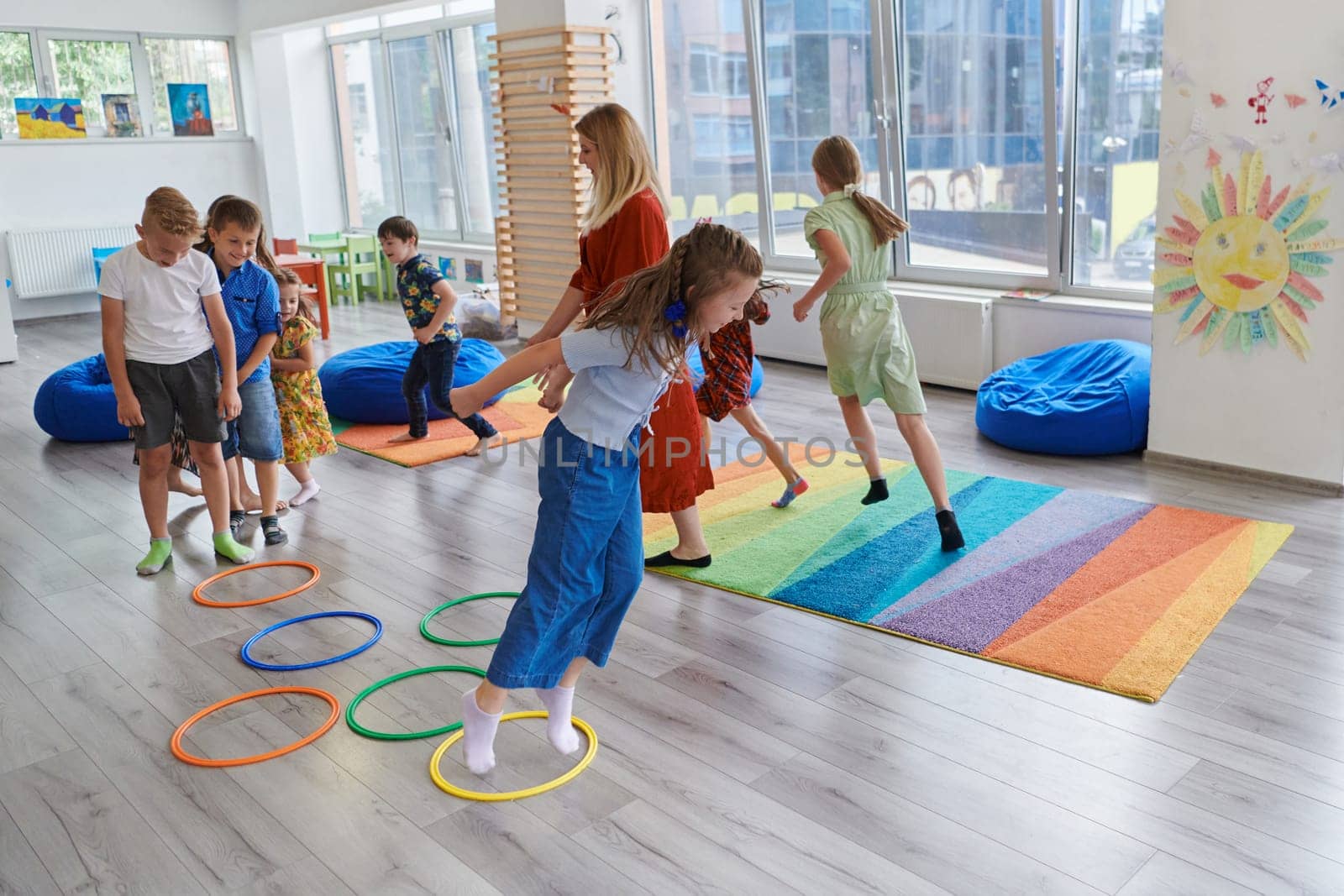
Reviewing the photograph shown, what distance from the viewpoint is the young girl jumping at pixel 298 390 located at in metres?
4.52

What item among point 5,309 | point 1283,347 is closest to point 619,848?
point 1283,347

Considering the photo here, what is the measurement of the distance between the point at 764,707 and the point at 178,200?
7.83 feet

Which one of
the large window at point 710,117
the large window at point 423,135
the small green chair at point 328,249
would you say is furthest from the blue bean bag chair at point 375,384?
the large window at point 423,135

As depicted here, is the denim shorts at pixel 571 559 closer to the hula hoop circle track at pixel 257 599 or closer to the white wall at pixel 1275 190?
the hula hoop circle track at pixel 257 599

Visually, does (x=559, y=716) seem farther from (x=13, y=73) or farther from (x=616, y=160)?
(x=13, y=73)

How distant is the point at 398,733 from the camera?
2820 millimetres

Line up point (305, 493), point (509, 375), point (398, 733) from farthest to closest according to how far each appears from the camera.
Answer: point (305, 493) < point (398, 733) < point (509, 375)

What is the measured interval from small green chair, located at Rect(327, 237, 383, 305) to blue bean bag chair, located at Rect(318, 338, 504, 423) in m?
4.23

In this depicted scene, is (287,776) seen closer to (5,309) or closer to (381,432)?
(381,432)

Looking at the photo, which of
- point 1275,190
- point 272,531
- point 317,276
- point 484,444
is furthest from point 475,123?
point 1275,190

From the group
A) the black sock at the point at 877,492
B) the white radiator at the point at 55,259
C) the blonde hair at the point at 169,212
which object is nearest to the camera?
the blonde hair at the point at 169,212

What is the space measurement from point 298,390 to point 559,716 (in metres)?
2.51

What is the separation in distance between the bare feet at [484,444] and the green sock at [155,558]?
1627 mm

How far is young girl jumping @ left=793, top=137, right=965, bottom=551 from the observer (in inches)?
152
